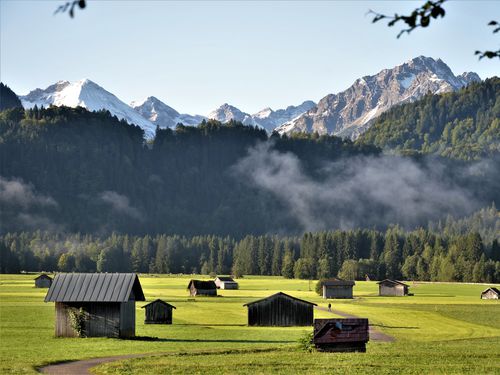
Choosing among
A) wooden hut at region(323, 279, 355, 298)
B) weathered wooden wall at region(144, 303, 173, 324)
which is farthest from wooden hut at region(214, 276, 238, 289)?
weathered wooden wall at region(144, 303, 173, 324)

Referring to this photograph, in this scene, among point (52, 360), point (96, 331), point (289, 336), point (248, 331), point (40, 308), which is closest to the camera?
point (52, 360)

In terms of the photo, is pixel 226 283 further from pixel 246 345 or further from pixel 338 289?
pixel 246 345

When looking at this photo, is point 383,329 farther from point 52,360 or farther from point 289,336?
point 52,360

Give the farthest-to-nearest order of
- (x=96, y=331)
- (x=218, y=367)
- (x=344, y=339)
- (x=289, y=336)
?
(x=289, y=336), (x=96, y=331), (x=344, y=339), (x=218, y=367)

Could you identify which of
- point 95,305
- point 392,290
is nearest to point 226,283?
point 392,290

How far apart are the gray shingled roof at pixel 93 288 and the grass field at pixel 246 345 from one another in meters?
3.31

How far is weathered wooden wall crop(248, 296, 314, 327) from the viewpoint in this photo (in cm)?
9206

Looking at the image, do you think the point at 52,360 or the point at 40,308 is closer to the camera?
the point at 52,360

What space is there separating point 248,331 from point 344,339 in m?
24.7

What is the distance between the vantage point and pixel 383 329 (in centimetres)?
8538

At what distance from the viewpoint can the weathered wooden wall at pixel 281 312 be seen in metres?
92.1

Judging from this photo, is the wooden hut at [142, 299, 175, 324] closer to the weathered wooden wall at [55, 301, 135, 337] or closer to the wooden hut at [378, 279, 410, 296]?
the weathered wooden wall at [55, 301, 135, 337]

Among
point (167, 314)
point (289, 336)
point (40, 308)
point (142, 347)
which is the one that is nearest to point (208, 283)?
point (40, 308)

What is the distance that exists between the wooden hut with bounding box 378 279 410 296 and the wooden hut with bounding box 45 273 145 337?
4057 inches
